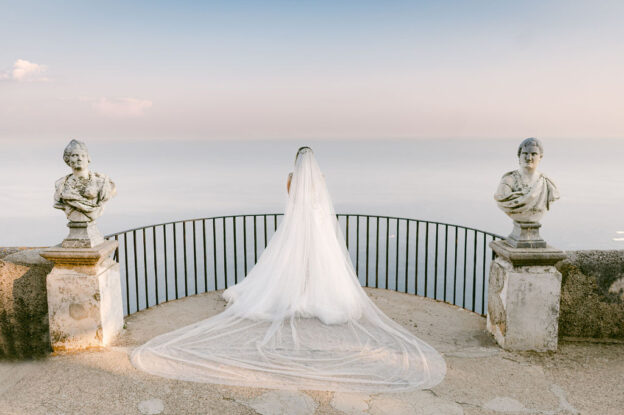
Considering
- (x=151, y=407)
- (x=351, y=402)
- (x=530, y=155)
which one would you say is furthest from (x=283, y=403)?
(x=530, y=155)

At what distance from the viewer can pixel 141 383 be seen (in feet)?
11.4

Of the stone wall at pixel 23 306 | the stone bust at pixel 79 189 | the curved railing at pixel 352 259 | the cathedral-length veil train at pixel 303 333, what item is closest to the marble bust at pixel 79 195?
the stone bust at pixel 79 189

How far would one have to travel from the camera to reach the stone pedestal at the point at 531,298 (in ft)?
13.2

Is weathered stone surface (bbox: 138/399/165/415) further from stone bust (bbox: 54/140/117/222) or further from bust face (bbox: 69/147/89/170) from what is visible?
bust face (bbox: 69/147/89/170)

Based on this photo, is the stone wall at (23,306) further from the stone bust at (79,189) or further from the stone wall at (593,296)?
the stone wall at (593,296)

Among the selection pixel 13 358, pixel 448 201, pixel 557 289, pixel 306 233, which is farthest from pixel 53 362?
pixel 448 201

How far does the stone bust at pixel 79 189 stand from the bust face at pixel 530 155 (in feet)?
13.5

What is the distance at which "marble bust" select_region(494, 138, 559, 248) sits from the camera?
3961mm

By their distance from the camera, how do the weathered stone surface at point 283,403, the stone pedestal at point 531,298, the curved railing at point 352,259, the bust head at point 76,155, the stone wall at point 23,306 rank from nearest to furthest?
1. the weathered stone surface at point 283,403
2. the bust head at point 76,155
3. the stone pedestal at point 531,298
4. the stone wall at point 23,306
5. the curved railing at point 352,259

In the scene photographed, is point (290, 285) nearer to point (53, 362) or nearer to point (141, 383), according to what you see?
point (141, 383)

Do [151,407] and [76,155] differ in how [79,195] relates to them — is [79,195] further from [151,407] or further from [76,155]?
[151,407]

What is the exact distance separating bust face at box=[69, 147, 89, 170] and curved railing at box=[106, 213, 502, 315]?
1.14 meters

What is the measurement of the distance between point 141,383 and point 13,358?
1678 millimetres

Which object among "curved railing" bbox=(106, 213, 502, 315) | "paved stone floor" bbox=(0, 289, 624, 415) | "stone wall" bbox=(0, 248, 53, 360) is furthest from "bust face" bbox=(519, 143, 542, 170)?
"stone wall" bbox=(0, 248, 53, 360)
